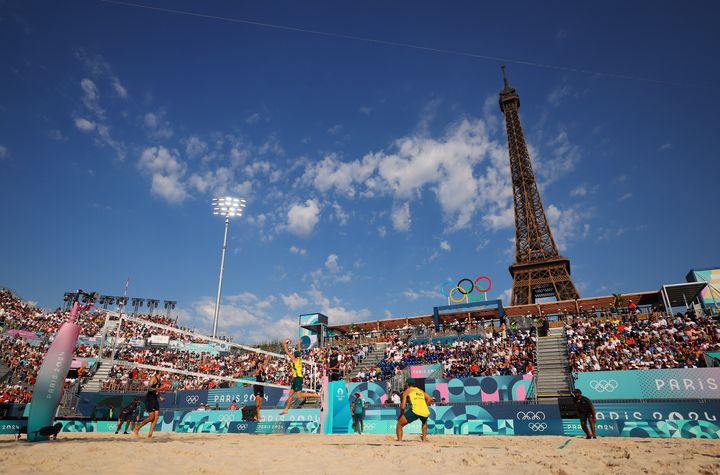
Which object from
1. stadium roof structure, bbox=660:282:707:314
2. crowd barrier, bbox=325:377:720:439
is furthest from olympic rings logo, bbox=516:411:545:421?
stadium roof structure, bbox=660:282:707:314

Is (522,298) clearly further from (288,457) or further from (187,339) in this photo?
(288,457)

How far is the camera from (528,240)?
47.5 m

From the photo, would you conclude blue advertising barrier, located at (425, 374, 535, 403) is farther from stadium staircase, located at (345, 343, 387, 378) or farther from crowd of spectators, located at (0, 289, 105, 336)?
crowd of spectators, located at (0, 289, 105, 336)

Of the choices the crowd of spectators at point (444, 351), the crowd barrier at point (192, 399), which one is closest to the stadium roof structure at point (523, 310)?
the crowd of spectators at point (444, 351)

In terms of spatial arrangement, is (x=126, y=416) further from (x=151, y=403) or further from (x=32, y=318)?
(x=32, y=318)

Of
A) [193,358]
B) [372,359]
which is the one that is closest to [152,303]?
[193,358]

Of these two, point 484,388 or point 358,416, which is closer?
point 358,416

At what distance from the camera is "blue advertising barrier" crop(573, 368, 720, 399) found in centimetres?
1564

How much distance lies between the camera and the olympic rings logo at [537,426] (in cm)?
1229

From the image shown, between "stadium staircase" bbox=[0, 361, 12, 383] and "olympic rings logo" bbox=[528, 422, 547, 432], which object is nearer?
"olympic rings logo" bbox=[528, 422, 547, 432]

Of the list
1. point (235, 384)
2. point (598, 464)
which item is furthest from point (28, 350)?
point (598, 464)

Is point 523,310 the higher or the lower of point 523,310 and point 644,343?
the higher

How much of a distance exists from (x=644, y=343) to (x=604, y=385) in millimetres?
4295

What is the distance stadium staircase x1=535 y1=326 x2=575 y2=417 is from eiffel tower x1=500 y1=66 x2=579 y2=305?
20.7 metres
